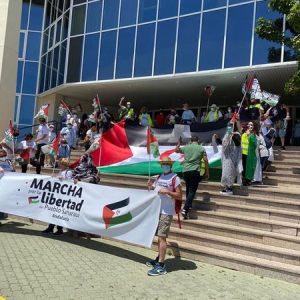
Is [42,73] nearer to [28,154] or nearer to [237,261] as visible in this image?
[28,154]

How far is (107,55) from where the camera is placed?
22031mm

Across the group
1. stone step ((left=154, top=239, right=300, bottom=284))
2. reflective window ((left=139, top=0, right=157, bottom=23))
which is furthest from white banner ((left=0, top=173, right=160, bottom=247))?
reflective window ((left=139, top=0, right=157, bottom=23))

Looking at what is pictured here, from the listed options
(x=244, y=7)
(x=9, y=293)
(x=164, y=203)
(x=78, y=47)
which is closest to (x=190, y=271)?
(x=164, y=203)

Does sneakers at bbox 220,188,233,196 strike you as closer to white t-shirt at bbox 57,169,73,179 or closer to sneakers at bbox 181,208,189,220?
sneakers at bbox 181,208,189,220

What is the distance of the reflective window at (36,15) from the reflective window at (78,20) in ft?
18.1

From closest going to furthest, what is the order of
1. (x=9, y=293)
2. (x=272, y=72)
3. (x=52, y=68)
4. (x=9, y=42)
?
(x=9, y=293) → (x=272, y=72) → (x=9, y=42) → (x=52, y=68)

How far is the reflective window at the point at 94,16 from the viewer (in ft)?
74.9

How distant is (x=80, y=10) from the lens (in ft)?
78.3

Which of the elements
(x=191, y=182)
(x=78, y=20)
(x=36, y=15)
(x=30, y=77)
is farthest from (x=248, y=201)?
(x=36, y=15)

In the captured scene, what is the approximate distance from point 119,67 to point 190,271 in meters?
15.2

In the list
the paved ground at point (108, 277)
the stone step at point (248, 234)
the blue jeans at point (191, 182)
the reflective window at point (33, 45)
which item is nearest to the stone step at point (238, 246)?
the stone step at point (248, 234)

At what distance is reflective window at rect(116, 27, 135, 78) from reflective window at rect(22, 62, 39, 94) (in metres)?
8.57

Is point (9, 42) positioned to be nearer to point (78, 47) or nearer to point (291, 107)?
point (78, 47)

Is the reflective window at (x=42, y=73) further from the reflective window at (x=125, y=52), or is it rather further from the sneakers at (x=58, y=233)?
the sneakers at (x=58, y=233)
